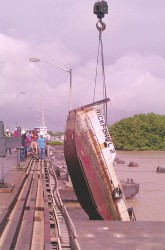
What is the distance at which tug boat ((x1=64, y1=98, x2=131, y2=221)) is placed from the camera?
39.1 feet

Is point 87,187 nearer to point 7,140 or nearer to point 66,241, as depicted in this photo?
point 7,140

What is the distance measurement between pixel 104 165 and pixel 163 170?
32.1 metres

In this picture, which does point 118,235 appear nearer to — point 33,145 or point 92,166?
point 92,166

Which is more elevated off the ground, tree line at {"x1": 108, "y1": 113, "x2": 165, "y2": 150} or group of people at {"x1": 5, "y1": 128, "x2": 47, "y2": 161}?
tree line at {"x1": 108, "y1": 113, "x2": 165, "y2": 150}

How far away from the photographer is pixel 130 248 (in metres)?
7.32

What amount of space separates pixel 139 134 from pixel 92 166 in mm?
101207

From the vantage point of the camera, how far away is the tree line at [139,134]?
112m

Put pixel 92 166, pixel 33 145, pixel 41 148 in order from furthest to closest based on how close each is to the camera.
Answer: pixel 33 145
pixel 41 148
pixel 92 166

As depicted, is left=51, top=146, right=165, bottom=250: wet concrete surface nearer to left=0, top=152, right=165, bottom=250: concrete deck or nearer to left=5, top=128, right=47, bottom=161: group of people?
left=0, top=152, right=165, bottom=250: concrete deck

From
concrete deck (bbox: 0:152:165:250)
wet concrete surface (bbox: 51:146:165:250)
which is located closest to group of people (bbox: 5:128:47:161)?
concrete deck (bbox: 0:152:165:250)

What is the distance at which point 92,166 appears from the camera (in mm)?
11977

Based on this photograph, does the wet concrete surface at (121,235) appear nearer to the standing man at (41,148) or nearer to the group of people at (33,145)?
the group of people at (33,145)

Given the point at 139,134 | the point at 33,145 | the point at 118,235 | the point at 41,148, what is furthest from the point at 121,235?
the point at 139,134

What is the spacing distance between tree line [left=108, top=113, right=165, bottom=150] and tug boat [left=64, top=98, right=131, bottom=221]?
99.7 meters
